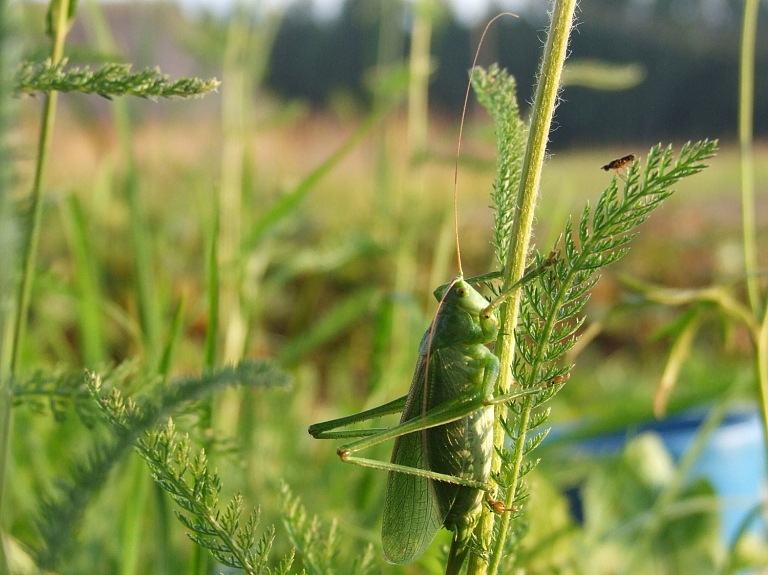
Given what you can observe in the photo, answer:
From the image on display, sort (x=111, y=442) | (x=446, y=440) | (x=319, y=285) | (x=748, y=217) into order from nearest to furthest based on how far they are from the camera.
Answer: (x=111, y=442), (x=446, y=440), (x=748, y=217), (x=319, y=285)

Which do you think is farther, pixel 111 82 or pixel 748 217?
pixel 748 217

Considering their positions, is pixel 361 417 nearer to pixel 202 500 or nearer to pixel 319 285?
pixel 202 500

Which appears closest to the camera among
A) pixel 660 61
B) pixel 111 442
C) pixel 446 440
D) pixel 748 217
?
pixel 111 442

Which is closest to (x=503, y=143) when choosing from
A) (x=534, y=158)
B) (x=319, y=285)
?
(x=534, y=158)

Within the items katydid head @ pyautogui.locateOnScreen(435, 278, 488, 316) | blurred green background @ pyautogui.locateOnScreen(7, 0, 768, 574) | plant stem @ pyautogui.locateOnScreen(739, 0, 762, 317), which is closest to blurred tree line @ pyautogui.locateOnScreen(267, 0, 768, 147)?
blurred green background @ pyautogui.locateOnScreen(7, 0, 768, 574)

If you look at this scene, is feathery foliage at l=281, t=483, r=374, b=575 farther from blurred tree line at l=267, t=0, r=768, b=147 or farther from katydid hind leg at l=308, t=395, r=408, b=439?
blurred tree line at l=267, t=0, r=768, b=147

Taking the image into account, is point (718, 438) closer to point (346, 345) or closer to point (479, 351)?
point (479, 351)

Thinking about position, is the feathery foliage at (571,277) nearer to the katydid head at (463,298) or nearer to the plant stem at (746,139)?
the katydid head at (463,298)
